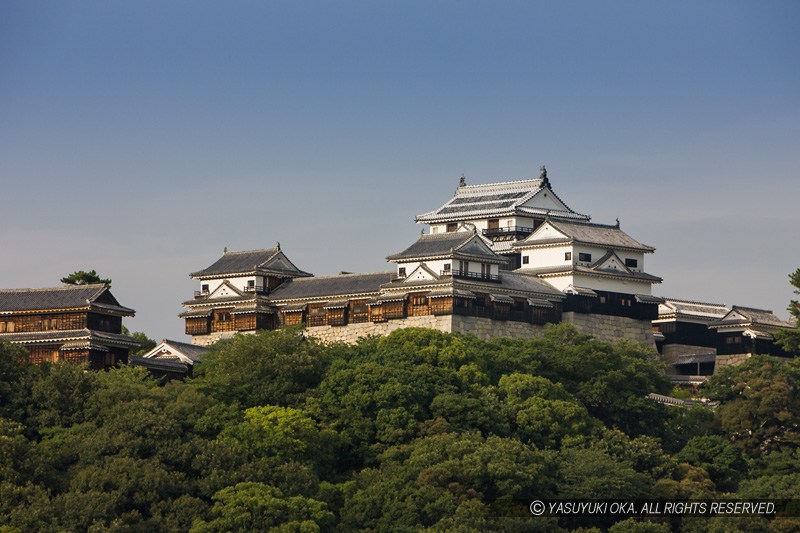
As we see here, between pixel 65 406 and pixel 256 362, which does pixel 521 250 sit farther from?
pixel 65 406

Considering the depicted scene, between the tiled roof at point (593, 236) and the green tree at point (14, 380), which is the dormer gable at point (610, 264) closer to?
the tiled roof at point (593, 236)

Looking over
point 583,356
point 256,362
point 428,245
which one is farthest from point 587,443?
point 428,245

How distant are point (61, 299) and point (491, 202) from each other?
71.1ft

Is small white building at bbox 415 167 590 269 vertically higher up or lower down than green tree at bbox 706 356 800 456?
higher up

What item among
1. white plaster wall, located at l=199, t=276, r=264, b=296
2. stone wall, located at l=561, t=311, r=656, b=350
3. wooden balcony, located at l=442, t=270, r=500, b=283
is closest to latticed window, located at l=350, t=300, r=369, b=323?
wooden balcony, located at l=442, t=270, r=500, b=283

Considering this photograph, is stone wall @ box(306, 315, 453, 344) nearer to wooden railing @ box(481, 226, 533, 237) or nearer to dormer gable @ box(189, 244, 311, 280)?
dormer gable @ box(189, 244, 311, 280)

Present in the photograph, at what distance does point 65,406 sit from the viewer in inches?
2275

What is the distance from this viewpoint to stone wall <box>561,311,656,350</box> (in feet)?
242

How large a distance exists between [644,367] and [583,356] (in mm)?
2273

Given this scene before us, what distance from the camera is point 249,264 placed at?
77000mm

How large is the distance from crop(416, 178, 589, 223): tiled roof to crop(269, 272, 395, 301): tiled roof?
759 centimetres

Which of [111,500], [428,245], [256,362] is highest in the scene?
[428,245]

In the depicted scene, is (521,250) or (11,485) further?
(521,250)

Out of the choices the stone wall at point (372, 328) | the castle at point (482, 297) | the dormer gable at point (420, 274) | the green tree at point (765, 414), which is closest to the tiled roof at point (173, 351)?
the castle at point (482, 297)
